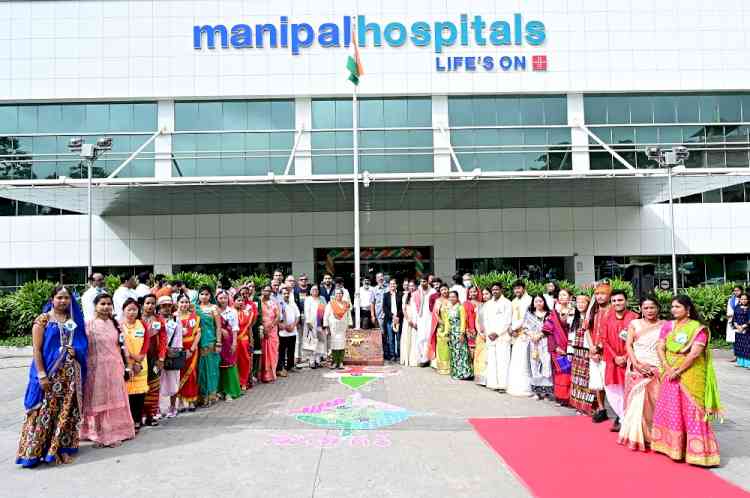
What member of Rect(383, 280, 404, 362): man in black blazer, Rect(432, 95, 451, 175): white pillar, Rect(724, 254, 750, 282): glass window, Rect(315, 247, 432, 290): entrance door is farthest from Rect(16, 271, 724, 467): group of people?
Rect(724, 254, 750, 282): glass window

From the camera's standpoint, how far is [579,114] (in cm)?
1802

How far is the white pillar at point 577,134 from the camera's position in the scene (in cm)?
1769

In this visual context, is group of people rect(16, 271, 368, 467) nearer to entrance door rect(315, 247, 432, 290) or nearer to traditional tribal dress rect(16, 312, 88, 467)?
traditional tribal dress rect(16, 312, 88, 467)

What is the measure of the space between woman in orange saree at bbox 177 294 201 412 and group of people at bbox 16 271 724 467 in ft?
0.04

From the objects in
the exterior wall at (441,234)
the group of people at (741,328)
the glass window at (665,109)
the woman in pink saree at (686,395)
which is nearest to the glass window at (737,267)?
the exterior wall at (441,234)

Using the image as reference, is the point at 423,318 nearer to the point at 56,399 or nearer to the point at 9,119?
the point at 56,399

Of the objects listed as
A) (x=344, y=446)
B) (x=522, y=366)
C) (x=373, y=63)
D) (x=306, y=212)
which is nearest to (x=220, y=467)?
(x=344, y=446)

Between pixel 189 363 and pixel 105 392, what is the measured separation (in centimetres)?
139

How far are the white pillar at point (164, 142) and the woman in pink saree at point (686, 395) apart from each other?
16284mm

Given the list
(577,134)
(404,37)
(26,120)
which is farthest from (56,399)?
(577,134)

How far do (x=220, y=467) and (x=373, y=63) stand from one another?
15.7 m

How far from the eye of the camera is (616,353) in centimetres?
579

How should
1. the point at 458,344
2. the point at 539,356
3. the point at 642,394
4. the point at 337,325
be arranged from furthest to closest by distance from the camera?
the point at 337,325, the point at 458,344, the point at 539,356, the point at 642,394

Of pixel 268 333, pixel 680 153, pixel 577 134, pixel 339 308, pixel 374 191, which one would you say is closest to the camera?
pixel 268 333
